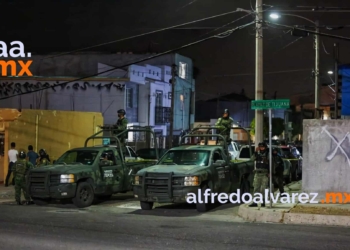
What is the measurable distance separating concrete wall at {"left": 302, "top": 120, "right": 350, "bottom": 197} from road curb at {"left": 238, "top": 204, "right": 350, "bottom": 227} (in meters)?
2.57

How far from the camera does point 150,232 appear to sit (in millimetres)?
10703

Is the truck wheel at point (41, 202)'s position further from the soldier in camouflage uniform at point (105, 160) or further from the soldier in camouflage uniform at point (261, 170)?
the soldier in camouflage uniform at point (261, 170)

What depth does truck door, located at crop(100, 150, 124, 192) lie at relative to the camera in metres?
16.5

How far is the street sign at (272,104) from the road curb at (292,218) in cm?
246

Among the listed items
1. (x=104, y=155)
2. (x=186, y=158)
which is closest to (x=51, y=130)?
(x=104, y=155)

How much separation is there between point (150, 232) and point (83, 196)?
5.46m

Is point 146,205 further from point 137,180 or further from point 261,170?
point 261,170

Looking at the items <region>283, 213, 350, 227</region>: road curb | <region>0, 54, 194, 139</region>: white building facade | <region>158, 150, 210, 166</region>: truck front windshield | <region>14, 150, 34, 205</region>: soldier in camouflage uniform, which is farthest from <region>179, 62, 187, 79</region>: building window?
<region>283, 213, 350, 227</region>: road curb

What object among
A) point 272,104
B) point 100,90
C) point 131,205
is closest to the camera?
point 272,104

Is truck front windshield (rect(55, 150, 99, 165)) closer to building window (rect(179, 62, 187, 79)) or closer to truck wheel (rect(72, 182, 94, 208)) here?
truck wheel (rect(72, 182, 94, 208))

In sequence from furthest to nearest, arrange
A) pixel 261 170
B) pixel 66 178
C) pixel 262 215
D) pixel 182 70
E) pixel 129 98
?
1. pixel 182 70
2. pixel 129 98
3. pixel 66 178
4. pixel 261 170
5. pixel 262 215

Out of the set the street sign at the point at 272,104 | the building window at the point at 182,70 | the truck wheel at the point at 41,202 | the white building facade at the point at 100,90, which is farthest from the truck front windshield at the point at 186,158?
the building window at the point at 182,70

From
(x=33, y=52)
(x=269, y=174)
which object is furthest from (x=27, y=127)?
(x=33, y=52)

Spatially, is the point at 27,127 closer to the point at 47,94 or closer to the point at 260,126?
the point at 260,126
